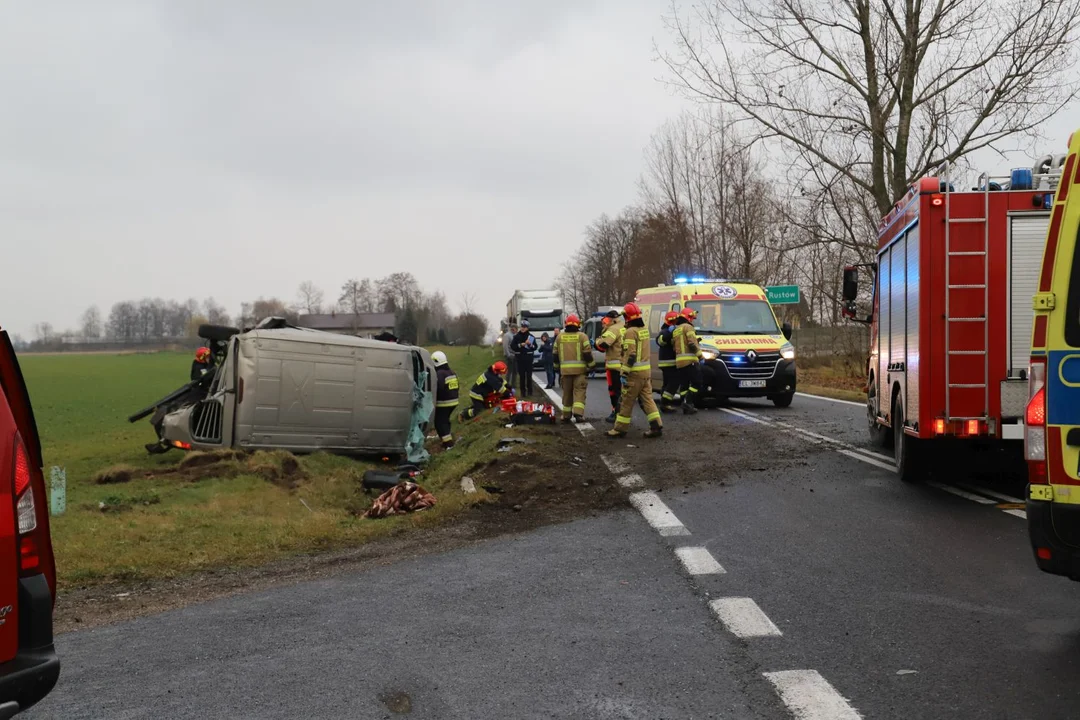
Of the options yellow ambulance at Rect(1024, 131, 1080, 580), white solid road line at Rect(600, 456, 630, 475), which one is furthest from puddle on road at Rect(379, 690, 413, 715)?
white solid road line at Rect(600, 456, 630, 475)

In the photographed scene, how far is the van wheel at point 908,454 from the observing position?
9750mm

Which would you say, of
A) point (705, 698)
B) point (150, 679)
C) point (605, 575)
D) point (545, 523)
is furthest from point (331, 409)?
point (705, 698)

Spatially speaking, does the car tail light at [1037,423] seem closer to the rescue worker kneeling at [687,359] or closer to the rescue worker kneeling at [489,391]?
the rescue worker kneeling at [687,359]

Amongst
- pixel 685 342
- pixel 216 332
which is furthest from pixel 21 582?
pixel 685 342

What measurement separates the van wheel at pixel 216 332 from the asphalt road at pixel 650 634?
774 cm

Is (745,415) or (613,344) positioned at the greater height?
(613,344)

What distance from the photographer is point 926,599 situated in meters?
5.73

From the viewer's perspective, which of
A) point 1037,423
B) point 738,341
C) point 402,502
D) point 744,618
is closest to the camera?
point 1037,423

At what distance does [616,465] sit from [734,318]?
29.7 feet

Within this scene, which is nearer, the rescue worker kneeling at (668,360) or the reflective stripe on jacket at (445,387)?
the reflective stripe on jacket at (445,387)

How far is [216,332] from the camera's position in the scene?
1453cm

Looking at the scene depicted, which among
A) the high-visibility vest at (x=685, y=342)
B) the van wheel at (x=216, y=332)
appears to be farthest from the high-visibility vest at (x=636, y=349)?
the van wheel at (x=216, y=332)

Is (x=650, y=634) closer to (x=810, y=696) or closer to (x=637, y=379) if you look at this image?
(x=810, y=696)

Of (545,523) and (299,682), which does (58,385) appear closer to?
(545,523)
